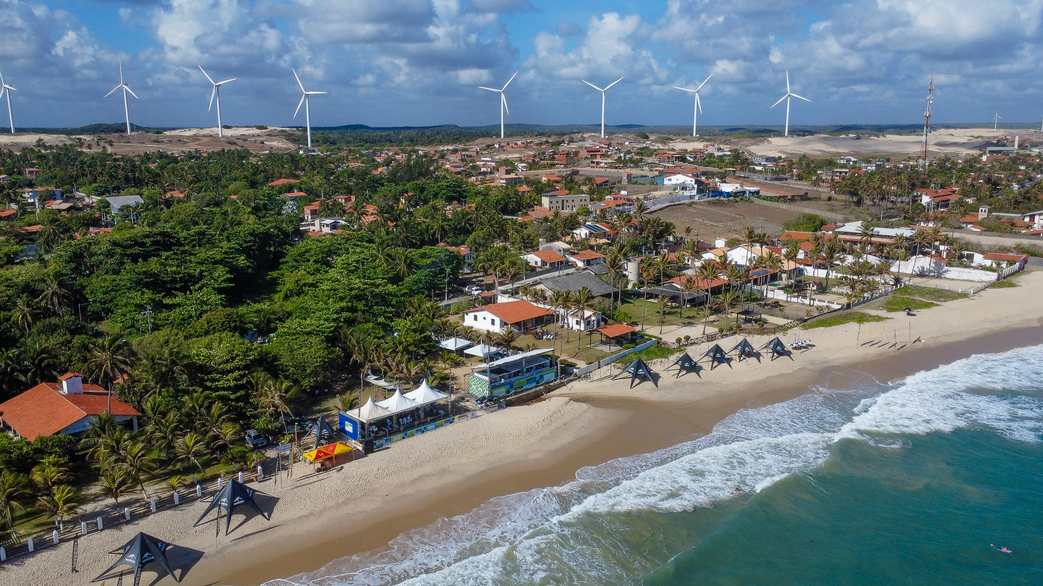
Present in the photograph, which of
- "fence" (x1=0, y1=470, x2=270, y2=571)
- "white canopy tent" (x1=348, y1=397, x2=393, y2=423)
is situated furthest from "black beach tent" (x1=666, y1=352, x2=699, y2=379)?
"fence" (x1=0, y1=470, x2=270, y2=571)

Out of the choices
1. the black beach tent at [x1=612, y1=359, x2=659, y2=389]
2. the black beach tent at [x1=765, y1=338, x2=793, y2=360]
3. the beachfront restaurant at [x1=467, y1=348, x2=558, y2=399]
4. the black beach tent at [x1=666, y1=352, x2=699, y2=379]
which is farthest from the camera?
the black beach tent at [x1=765, y1=338, x2=793, y2=360]

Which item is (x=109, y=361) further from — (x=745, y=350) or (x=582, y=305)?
(x=745, y=350)

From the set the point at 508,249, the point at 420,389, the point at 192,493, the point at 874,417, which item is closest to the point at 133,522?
the point at 192,493

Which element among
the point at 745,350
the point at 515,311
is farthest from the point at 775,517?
the point at 515,311

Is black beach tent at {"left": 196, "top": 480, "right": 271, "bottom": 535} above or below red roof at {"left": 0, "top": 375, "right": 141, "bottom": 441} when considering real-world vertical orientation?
below

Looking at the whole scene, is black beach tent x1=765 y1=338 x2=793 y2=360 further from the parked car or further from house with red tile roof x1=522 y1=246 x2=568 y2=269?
the parked car

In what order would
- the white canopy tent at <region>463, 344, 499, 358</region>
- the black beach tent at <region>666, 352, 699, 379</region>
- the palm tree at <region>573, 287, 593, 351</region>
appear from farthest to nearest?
the palm tree at <region>573, 287, 593, 351</region>
the black beach tent at <region>666, 352, 699, 379</region>
the white canopy tent at <region>463, 344, 499, 358</region>

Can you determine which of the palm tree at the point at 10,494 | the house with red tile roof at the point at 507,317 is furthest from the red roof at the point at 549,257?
the palm tree at the point at 10,494

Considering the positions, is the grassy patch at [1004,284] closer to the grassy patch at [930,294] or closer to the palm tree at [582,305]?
the grassy patch at [930,294]
